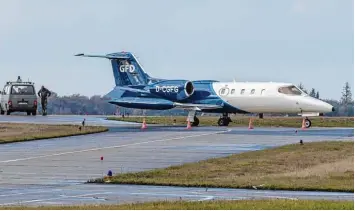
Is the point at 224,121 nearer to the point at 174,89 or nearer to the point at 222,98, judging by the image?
the point at 222,98

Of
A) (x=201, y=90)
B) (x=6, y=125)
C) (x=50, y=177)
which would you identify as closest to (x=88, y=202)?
(x=50, y=177)

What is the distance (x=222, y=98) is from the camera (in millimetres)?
56031

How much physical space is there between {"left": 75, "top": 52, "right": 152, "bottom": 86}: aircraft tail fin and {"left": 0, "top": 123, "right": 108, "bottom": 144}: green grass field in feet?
34.9

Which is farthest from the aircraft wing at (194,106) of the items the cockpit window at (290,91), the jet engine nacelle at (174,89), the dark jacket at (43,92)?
the dark jacket at (43,92)

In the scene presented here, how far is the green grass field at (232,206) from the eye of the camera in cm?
1811

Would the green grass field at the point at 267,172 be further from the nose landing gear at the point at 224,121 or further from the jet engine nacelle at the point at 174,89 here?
the jet engine nacelle at the point at 174,89

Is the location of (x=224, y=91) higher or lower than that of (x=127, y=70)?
lower

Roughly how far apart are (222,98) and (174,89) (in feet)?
8.78

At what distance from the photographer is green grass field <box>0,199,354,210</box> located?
713 inches

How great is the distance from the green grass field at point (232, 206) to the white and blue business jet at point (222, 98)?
116ft

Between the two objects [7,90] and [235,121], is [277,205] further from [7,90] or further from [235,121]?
[7,90]

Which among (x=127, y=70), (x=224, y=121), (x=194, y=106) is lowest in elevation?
(x=224, y=121)

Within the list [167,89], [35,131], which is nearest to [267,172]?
[35,131]

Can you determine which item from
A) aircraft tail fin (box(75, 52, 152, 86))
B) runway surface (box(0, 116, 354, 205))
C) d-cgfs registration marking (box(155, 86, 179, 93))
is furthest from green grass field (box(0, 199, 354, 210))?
aircraft tail fin (box(75, 52, 152, 86))
